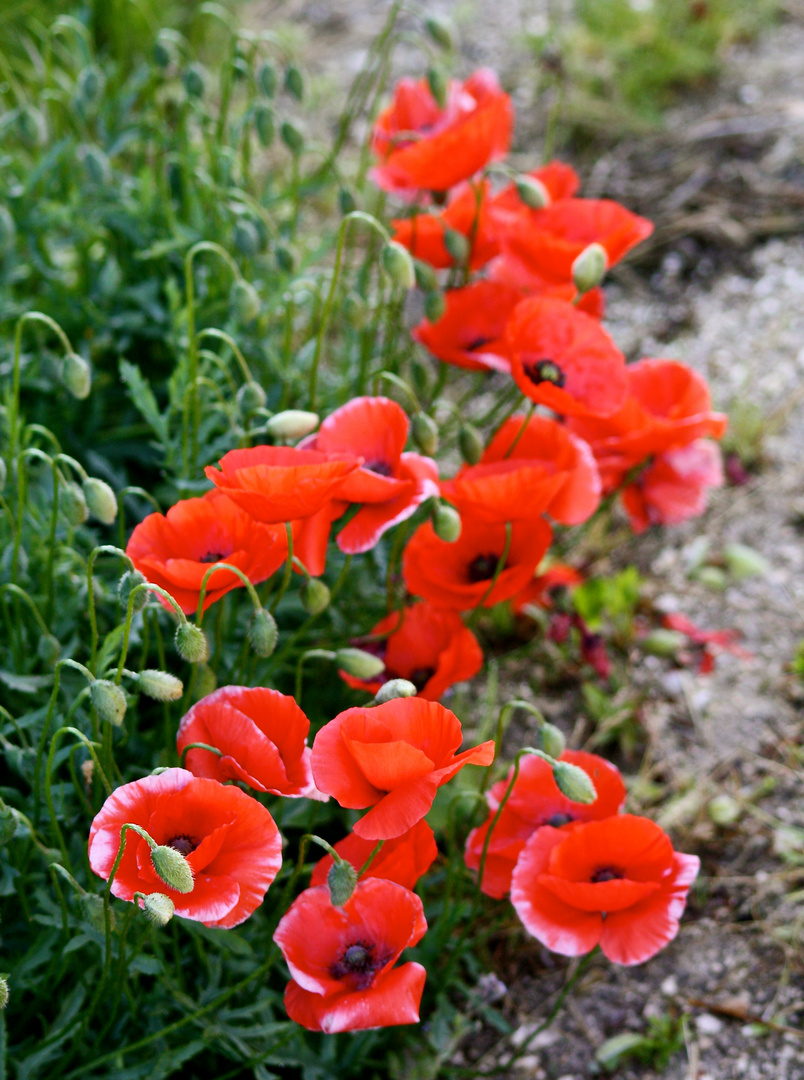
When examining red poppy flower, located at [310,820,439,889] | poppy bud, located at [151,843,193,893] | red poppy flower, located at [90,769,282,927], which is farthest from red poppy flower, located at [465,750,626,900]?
poppy bud, located at [151,843,193,893]

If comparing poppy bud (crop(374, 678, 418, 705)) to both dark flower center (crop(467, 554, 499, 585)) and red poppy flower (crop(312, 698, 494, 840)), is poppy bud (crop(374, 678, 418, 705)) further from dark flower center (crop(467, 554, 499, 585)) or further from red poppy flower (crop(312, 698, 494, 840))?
dark flower center (crop(467, 554, 499, 585))

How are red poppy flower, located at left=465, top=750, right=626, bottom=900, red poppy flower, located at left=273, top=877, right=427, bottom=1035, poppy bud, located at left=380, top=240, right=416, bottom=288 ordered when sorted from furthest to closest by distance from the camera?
poppy bud, located at left=380, top=240, right=416, bottom=288 < red poppy flower, located at left=465, top=750, right=626, bottom=900 < red poppy flower, located at left=273, top=877, right=427, bottom=1035

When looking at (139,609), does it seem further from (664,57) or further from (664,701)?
(664,57)

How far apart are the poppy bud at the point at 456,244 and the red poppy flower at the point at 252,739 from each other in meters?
0.99

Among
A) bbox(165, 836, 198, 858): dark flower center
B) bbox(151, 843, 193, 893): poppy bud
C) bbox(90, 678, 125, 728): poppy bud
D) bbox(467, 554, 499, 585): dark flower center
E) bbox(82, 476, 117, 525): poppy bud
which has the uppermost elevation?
bbox(82, 476, 117, 525): poppy bud

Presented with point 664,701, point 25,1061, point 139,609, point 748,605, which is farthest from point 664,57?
point 25,1061

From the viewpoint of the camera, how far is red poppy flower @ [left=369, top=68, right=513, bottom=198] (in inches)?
A: 77.9

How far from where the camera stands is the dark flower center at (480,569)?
189cm

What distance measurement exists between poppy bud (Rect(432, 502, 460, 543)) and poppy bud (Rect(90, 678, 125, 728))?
523 mm

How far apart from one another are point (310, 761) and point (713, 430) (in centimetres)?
113

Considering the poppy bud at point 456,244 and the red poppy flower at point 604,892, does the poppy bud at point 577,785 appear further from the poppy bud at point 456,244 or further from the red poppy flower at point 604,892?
the poppy bud at point 456,244

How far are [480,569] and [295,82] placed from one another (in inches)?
43.9

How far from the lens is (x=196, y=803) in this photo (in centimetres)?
126

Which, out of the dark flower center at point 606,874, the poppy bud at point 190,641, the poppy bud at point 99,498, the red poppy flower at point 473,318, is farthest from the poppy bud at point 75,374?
the dark flower center at point 606,874
